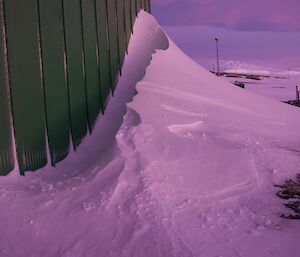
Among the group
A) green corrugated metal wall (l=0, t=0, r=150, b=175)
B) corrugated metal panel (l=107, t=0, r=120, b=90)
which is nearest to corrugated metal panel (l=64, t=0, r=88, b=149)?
green corrugated metal wall (l=0, t=0, r=150, b=175)

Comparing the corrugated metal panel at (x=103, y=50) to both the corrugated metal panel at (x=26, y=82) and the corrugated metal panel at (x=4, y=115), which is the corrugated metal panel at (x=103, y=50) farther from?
the corrugated metal panel at (x=4, y=115)

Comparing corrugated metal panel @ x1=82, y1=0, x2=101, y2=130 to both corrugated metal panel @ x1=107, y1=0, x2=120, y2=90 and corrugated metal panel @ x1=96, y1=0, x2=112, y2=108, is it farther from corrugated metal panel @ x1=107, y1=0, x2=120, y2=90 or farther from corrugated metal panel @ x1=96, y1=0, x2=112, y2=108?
corrugated metal panel @ x1=107, y1=0, x2=120, y2=90

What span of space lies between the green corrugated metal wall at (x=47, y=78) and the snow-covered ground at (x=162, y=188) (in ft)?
0.55

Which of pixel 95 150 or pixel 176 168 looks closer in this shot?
pixel 176 168

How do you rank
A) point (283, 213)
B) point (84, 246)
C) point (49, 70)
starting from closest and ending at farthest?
point (84, 246) → point (283, 213) → point (49, 70)

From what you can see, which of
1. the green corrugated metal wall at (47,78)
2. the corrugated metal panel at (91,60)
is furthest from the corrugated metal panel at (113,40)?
the corrugated metal panel at (91,60)

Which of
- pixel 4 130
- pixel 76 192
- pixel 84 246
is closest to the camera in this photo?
pixel 84 246

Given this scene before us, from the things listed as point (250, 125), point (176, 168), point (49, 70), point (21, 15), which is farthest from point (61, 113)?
point (250, 125)

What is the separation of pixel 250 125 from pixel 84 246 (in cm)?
228

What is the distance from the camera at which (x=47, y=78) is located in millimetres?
3705

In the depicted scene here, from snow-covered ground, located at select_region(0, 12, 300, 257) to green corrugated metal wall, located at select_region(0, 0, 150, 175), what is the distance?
17cm

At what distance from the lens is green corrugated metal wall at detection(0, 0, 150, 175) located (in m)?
3.42

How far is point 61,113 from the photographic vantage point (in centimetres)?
384

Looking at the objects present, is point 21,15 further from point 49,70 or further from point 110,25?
point 110,25
